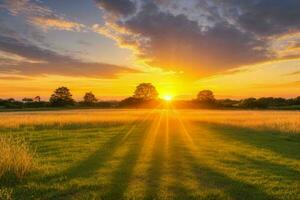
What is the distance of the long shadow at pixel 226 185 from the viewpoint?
9742 mm

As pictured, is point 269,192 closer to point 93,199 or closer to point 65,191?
point 93,199

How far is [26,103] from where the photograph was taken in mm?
109312

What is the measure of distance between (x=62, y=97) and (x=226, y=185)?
119201mm

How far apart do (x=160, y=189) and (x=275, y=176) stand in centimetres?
452

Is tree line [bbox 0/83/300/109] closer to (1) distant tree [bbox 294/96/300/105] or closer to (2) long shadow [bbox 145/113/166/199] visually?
(1) distant tree [bbox 294/96/300/105]

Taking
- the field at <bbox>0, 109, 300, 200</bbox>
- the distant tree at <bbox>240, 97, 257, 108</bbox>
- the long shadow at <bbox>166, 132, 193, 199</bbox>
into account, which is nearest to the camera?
the long shadow at <bbox>166, 132, 193, 199</bbox>

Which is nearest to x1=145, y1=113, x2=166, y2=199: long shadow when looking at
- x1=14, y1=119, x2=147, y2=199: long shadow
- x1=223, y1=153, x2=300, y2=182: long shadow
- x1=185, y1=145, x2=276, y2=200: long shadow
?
x1=185, y1=145, x2=276, y2=200: long shadow

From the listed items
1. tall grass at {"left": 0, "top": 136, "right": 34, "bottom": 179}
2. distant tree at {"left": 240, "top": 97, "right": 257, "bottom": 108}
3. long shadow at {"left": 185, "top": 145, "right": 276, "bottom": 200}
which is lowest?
long shadow at {"left": 185, "top": 145, "right": 276, "bottom": 200}

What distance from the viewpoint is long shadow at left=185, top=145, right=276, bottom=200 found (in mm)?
9742

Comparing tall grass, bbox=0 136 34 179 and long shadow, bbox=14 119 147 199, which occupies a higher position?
tall grass, bbox=0 136 34 179

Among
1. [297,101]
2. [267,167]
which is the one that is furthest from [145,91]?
[267,167]

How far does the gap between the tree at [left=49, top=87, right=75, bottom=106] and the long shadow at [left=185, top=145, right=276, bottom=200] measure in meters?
110

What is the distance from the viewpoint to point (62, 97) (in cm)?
12481

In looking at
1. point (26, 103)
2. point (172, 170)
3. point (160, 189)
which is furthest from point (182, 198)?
point (26, 103)
